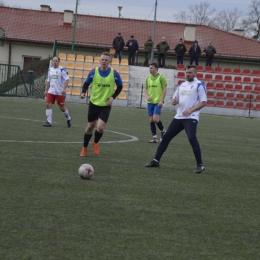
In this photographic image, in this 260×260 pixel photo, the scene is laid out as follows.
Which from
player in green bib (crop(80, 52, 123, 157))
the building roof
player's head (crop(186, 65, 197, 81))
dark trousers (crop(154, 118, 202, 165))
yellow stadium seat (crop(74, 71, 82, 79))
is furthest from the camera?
the building roof

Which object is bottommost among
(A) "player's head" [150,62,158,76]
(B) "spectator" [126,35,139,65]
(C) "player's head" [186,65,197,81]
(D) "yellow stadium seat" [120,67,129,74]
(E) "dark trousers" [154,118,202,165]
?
(E) "dark trousers" [154,118,202,165]

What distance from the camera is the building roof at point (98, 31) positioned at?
4944 centimetres

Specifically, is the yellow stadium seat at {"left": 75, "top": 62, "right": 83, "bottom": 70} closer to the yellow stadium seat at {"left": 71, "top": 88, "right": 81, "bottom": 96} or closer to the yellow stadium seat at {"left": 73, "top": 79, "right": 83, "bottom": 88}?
the yellow stadium seat at {"left": 73, "top": 79, "right": 83, "bottom": 88}

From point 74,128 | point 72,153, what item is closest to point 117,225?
point 72,153

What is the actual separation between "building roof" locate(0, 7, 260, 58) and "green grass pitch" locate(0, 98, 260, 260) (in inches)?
1454

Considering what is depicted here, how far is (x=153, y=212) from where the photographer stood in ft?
22.9

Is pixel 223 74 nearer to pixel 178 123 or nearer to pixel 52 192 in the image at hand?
pixel 178 123

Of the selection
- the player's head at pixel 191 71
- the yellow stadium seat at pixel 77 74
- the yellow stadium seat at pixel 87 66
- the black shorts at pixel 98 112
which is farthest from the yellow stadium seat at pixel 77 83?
the player's head at pixel 191 71

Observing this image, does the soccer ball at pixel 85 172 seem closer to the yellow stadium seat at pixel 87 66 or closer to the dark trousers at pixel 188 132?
the dark trousers at pixel 188 132

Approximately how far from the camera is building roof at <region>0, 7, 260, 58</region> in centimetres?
4944

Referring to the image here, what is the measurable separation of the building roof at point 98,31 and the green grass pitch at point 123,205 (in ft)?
121

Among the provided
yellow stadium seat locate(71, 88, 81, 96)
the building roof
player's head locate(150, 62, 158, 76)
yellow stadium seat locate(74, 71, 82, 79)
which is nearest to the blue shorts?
player's head locate(150, 62, 158, 76)

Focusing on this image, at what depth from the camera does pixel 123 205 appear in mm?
7227

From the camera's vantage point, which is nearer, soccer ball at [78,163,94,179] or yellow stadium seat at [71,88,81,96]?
soccer ball at [78,163,94,179]
